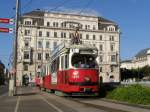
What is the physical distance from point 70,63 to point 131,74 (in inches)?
4562

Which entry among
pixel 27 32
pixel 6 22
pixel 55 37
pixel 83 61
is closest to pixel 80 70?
pixel 83 61

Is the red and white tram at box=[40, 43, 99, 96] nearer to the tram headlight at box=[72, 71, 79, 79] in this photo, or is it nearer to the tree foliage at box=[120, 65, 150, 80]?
the tram headlight at box=[72, 71, 79, 79]

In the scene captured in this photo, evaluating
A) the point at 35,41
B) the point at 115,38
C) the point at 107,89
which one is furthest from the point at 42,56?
the point at 107,89

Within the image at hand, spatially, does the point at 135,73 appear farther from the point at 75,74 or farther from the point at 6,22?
the point at 75,74

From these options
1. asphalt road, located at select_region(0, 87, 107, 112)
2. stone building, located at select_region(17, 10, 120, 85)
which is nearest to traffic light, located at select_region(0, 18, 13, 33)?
asphalt road, located at select_region(0, 87, 107, 112)

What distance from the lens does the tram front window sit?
2681cm

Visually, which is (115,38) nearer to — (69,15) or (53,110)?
(69,15)

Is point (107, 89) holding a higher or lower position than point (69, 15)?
lower

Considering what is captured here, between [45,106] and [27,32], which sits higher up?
[27,32]

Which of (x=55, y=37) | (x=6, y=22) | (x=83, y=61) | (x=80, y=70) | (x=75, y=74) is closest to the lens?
(x=75, y=74)

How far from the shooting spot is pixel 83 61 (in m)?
27.1

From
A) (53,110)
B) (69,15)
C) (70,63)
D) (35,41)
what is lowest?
(53,110)

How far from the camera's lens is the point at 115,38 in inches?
5482

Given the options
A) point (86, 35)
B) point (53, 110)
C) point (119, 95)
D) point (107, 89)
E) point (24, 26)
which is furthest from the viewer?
point (86, 35)
